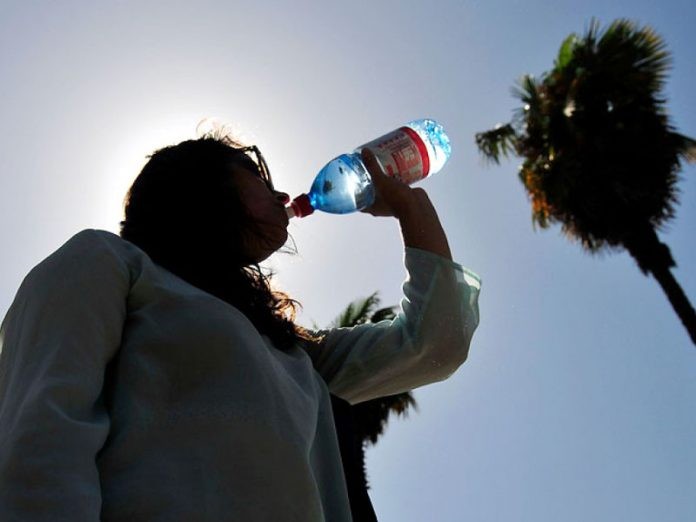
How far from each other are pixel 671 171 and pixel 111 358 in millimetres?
10988

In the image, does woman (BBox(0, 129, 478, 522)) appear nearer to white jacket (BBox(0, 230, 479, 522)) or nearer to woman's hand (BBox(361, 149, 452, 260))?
white jacket (BBox(0, 230, 479, 522))

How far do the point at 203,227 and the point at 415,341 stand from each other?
Answer: 57 centimetres

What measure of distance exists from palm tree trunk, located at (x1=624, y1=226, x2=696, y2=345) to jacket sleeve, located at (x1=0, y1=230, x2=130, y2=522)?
10745 millimetres

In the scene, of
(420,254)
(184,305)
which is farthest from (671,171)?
(184,305)

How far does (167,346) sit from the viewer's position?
55.5 inches

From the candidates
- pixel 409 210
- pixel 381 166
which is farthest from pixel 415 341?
pixel 381 166

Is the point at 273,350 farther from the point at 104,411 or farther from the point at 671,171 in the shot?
the point at 671,171

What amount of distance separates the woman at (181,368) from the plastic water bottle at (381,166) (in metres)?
0.56

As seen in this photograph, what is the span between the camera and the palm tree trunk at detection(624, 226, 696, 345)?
11.2 meters

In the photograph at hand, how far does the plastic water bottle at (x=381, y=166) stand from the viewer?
2.90 metres

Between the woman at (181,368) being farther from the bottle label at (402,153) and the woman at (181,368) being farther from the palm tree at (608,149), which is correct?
the palm tree at (608,149)

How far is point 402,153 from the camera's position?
2.93 metres

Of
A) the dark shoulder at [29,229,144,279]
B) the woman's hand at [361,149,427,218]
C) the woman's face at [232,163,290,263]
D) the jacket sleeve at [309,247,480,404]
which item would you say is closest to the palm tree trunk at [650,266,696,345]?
the woman's hand at [361,149,427,218]

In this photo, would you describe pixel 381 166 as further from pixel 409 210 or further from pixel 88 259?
pixel 88 259
